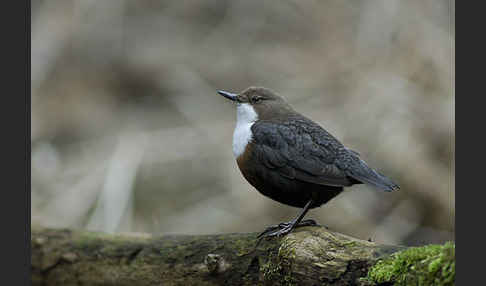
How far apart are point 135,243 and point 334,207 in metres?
2.65

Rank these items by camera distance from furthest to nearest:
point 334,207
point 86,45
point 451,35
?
point 86,45
point 451,35
point 334,207

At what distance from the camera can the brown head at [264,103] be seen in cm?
436

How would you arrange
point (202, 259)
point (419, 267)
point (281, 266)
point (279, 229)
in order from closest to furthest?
point (419, 267) → point (281, 266) → point (202, 259) → point (279, 229)

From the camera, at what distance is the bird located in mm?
3604

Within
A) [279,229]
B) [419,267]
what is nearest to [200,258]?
[279,229]

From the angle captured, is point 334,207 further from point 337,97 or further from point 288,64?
point 288,64

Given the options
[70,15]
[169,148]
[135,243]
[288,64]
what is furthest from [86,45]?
[135,243]

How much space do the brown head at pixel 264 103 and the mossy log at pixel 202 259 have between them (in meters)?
1.19

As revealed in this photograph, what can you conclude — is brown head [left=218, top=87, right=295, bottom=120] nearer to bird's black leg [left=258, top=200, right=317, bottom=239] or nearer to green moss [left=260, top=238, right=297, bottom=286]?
bird's black leg [left=258, top=200, right=317, bottom=239]

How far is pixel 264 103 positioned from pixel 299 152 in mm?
814

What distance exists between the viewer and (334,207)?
582 cm

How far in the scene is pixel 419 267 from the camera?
250 cm

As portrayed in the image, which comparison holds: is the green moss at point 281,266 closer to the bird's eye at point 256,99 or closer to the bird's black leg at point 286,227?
the bird's black leg at point 286,227

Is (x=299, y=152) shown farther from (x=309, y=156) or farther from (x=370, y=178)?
(x=370, y=178)
